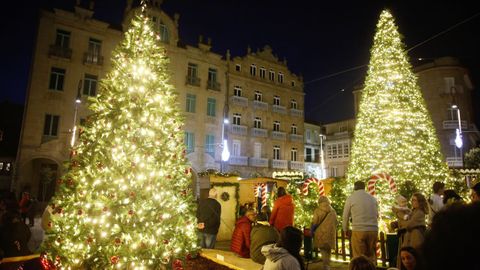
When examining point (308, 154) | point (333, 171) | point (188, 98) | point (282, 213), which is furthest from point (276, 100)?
point (282, 213)

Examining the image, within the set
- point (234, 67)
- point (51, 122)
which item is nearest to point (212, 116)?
point (234, 67)

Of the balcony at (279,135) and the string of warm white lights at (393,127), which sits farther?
the balcony at (279,135)

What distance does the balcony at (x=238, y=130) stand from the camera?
3042 centimetres

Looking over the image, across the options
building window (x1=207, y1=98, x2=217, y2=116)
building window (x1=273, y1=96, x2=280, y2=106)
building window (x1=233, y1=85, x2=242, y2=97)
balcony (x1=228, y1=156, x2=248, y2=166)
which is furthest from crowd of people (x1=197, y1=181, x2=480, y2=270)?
building window (x1=273, y1=96, x2=280, y2=106)

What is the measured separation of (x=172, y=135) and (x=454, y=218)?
609cm

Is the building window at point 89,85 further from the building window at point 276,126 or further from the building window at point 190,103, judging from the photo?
the building window at point 276,126

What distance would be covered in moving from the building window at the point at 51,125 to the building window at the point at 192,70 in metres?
11.9

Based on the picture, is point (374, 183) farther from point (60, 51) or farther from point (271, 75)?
point (271, 75)

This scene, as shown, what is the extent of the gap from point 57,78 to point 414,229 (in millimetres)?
24943

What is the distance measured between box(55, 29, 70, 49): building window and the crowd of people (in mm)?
21040

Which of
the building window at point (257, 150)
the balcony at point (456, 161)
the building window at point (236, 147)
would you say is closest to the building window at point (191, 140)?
the building window at point (236, 147)

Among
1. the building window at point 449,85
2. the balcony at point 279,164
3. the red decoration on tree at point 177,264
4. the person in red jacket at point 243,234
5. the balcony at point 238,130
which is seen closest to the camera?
the red decoration on tree at point 177,264

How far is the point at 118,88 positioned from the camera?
249 inches

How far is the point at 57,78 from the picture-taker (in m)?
22.7
